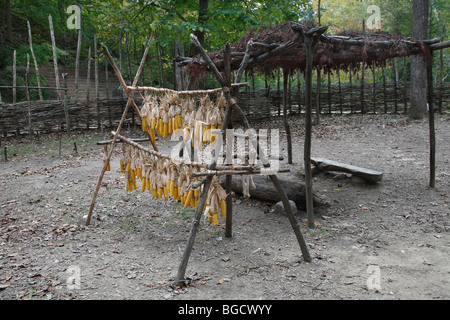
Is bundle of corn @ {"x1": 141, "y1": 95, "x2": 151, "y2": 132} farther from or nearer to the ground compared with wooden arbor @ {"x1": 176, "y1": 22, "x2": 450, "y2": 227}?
nearer to the ground

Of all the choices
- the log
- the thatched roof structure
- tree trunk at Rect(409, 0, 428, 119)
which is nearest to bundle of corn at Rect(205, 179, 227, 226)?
the thatched roof structure

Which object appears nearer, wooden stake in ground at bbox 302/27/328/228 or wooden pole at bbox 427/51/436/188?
wooden stake in ground at bbox 302/27/328/228

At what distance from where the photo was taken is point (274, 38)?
4.62 m

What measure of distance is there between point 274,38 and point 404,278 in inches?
130

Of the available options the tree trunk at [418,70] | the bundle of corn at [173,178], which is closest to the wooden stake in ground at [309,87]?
the bundle of corn at [173,178]

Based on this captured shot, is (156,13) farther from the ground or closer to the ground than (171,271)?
farther from the ground

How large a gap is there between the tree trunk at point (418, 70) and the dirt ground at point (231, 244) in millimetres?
4954

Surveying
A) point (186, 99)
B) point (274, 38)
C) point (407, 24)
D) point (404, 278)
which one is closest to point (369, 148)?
point (274, 38)

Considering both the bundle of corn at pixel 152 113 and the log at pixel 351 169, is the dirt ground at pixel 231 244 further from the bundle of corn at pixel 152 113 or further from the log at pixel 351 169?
the bundle of corn at pixel 152 113

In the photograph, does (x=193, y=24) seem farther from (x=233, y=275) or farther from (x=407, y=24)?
(x=407, y=24)

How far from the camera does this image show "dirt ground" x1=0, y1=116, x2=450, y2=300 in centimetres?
296

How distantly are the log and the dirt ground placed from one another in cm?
18

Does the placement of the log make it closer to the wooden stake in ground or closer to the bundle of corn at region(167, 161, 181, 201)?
the wooden stake in ground

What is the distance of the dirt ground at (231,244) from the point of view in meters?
2.96
